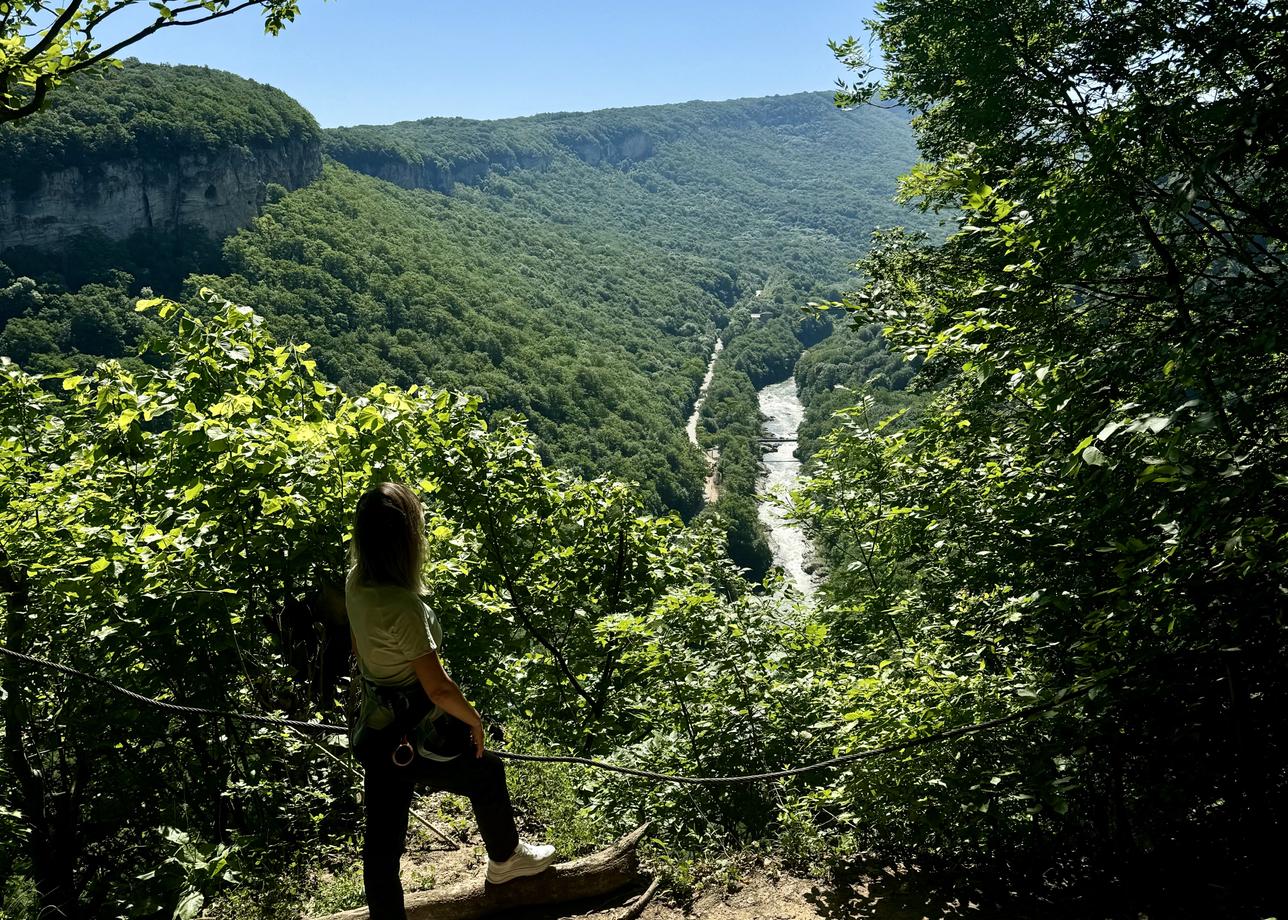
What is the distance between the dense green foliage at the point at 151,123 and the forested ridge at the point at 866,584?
257 feet

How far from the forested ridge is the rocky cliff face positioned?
262ft

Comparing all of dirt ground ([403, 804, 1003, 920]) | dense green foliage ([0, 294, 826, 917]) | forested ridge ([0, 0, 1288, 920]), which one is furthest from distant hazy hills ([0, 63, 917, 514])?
dirt ground ([403, 804, 1003, 920])

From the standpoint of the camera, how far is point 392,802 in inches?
128

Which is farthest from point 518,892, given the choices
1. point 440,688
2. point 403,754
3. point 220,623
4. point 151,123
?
point 151,123

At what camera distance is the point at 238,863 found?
13.0 feet

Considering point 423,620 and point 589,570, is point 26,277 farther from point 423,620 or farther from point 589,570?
point 423,620

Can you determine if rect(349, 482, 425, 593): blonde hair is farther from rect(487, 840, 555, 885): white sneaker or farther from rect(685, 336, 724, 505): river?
rect(685, 336, 724, 505): river

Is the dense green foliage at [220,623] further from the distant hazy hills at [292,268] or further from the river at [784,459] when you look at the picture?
the distant hazy hills at [292,268]

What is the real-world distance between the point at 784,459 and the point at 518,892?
90911mm

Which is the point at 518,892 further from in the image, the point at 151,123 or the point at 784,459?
the point at 151,123

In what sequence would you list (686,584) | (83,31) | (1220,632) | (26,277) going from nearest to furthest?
(1220,632) < (83,31) < (686,584) < (26,277)

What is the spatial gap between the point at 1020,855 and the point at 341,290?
81326 mm

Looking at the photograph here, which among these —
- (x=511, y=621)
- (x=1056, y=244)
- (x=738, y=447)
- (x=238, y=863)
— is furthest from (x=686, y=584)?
(x=738, y=447)

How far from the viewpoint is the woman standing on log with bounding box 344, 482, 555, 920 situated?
3.07 meters
